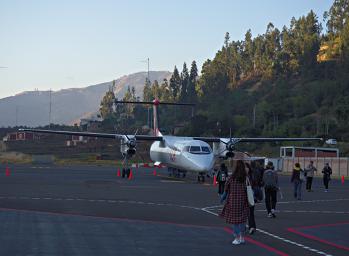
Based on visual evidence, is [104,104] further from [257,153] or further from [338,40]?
[257,153]

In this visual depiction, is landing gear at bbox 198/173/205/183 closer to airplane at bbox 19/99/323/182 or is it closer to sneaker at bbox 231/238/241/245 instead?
airplane at bbox 19/99/323/182

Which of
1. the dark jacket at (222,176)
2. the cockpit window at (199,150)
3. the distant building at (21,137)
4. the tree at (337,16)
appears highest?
the tree at (337,16)

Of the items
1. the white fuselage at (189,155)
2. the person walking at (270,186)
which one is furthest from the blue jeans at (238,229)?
the white fuselage at (189,155)

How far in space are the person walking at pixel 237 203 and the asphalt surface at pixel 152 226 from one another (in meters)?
0.39

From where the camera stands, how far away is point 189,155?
128ft

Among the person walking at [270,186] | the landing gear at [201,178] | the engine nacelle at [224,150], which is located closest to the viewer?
the person walking at [270,186]

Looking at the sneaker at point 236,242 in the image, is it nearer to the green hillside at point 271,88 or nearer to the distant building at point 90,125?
the green hillside at point 271,88

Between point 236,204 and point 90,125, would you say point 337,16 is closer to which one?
point 90,125

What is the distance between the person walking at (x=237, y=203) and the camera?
13837 millimetres

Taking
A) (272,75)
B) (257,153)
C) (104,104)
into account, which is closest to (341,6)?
(272,75)

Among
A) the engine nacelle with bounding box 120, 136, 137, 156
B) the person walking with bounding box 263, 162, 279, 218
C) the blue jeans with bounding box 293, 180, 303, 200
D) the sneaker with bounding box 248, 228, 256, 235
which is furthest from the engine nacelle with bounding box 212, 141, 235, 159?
the sneaker with bounding box 248, 228, 256, 235

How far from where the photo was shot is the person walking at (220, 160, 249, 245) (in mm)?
13837

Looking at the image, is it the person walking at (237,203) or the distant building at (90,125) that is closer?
the person walking at (237,203)

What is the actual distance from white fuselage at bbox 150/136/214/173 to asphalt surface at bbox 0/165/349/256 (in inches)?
419
